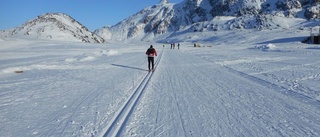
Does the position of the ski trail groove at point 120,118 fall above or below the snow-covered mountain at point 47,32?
below

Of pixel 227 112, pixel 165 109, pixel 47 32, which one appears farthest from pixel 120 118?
pixel 47 32

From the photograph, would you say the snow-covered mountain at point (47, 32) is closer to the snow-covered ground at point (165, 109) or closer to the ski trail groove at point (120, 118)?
the snow-covered ground at point (165, 109)

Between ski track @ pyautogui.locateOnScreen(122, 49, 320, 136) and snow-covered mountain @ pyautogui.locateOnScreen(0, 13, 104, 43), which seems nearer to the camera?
ski track @ pyautogui.locateOnScreen(122, 49, 320, 136)

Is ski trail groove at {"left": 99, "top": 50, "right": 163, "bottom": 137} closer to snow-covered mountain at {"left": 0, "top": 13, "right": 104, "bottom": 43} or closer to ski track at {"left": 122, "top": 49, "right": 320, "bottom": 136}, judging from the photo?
ski track at {"left": 122, "top": 49, "right": 320, "bottom": 136}

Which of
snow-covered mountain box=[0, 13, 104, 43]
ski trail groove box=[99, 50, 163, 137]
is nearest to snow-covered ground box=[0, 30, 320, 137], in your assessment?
ski trail groove box=[99, 50, 163, 137]

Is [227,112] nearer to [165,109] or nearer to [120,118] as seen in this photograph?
[165,109]

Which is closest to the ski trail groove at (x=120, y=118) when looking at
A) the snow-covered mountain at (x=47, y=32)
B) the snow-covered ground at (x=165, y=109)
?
the snow-covered ground at (x=165, y=109)

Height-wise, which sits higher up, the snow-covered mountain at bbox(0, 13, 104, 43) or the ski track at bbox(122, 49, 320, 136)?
the snow-covered mountain at bbox(0, 13, 104, 43)

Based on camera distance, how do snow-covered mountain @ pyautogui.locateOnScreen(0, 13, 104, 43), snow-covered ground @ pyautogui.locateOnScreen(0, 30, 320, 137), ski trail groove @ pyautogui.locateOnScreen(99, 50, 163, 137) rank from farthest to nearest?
snow-covered mountain @ pyautogui.locateOnScreen(0, 13, 104, 43)
snow-covered ground @ pyautogui.locateOnScreen(0, 30, 320, 137)
ski trail groove @ pyautogui.locateOnScreen(99, 50, 163, 137)

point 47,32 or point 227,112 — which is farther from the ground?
point 47,32

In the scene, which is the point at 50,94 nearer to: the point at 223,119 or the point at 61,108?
the point at 61,108

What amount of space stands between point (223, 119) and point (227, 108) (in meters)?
0.99

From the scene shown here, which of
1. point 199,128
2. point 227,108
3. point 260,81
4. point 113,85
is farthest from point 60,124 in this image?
point 260,81

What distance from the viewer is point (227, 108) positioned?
752cm
